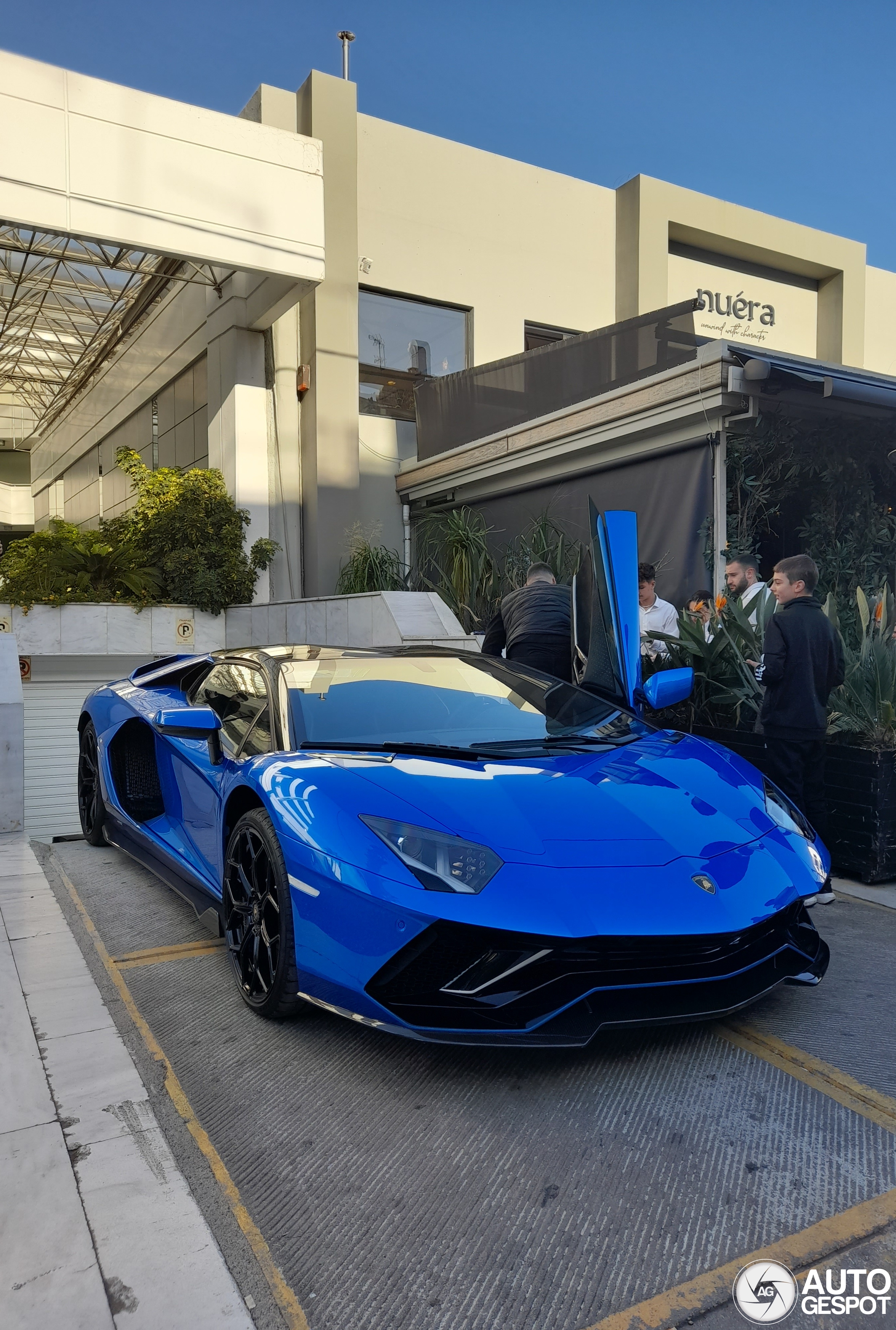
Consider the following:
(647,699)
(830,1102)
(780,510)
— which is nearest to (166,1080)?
(830,1102)

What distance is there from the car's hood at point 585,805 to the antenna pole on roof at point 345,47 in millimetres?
13277

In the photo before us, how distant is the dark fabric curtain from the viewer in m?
8.34

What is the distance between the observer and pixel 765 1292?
1578 mm

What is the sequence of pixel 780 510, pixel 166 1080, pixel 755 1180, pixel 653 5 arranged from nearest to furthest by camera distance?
1. pixel 755 1180
2. pixel 166 1080
3. pixel 653 5
4. pixel 780 510

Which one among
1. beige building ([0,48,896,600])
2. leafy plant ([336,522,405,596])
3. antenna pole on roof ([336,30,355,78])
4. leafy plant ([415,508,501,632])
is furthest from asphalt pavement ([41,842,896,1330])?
antenna pole on roof ([336,30,355,78])

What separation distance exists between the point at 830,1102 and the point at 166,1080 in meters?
1.68

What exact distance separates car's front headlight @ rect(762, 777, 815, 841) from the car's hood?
0.13 ft

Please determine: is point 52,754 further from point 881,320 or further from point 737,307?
point 881,320

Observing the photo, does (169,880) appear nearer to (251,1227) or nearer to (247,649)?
(247,649)

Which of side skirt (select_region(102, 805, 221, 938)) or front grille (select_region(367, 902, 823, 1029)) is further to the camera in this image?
side skirt (select_region(102, 805, 221, 938))

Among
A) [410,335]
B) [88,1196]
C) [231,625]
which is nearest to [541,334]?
[410,335]

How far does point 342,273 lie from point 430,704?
10708 mm

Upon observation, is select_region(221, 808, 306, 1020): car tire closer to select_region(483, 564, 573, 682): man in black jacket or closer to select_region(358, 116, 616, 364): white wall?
select_region(483, 564, 573, 682): man in black jacket

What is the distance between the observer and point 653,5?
709 cm
